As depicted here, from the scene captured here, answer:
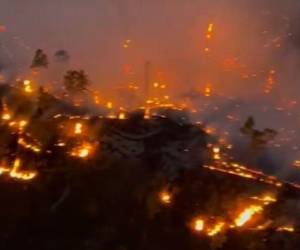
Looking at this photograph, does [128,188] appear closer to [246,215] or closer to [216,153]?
[246,215]

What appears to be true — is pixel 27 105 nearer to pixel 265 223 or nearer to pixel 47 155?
pixel 47 155

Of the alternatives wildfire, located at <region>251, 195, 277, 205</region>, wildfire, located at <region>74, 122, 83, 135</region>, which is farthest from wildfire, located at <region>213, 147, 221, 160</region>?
wildfire, located at <region>74, 122, 83, 135</region>

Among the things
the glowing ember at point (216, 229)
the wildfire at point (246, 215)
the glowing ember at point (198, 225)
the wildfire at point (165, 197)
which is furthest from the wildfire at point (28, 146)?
the wildfire at point (246, 215)

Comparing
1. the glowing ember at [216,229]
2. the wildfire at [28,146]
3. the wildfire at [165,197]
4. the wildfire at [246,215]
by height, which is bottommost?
the glowing ember at [216,229]

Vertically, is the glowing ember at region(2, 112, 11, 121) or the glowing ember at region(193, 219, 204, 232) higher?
the glowing ember at region(2, 112, 11, 121)

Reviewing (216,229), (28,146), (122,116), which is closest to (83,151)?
(28,146)

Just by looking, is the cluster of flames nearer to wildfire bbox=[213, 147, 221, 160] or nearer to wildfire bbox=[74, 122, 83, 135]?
wildfire bbox=[213, 147, 221, 160]

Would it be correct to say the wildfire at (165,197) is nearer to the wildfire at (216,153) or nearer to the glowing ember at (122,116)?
the wildfire at (216,153)

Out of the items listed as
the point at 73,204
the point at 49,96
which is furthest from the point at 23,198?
the point at 49,96
